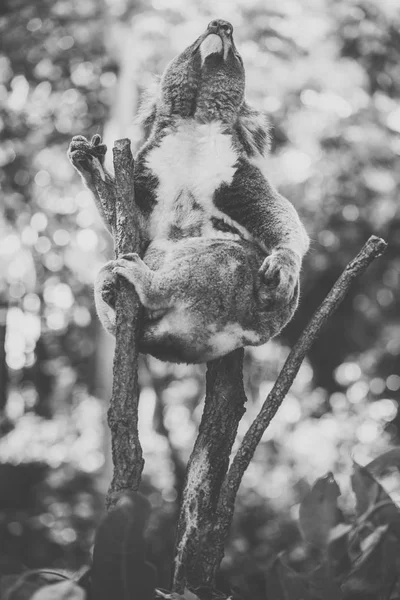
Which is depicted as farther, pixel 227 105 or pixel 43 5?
pixel 43 5

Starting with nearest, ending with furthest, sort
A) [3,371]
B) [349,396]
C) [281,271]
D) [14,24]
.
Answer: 1. [281,271]
2. [14,24]
3. [3,371]
4. [349,396]

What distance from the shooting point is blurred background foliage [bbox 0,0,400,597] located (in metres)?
5.16

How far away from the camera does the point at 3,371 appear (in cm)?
715

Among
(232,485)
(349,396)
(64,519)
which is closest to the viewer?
(232,485)

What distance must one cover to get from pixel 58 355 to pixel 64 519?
10.1 feet

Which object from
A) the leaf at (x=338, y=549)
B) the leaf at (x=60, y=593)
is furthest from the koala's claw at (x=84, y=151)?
the leaf at (x=60, y=593)

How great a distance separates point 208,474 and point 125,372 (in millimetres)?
469

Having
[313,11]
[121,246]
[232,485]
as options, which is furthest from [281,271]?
[313,11]

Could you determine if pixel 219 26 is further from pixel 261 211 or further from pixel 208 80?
pixel 261 211

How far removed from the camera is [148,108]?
277 centimetres

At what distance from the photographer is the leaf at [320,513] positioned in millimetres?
1454

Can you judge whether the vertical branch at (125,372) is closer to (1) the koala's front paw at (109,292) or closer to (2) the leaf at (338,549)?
(1) the koala's front paw at (109,292)

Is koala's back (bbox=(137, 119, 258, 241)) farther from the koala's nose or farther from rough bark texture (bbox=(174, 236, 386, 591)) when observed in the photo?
rough bark texture (bbox=(174, 236, 386, 591))

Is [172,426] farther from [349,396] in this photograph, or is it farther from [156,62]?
[156,62]
